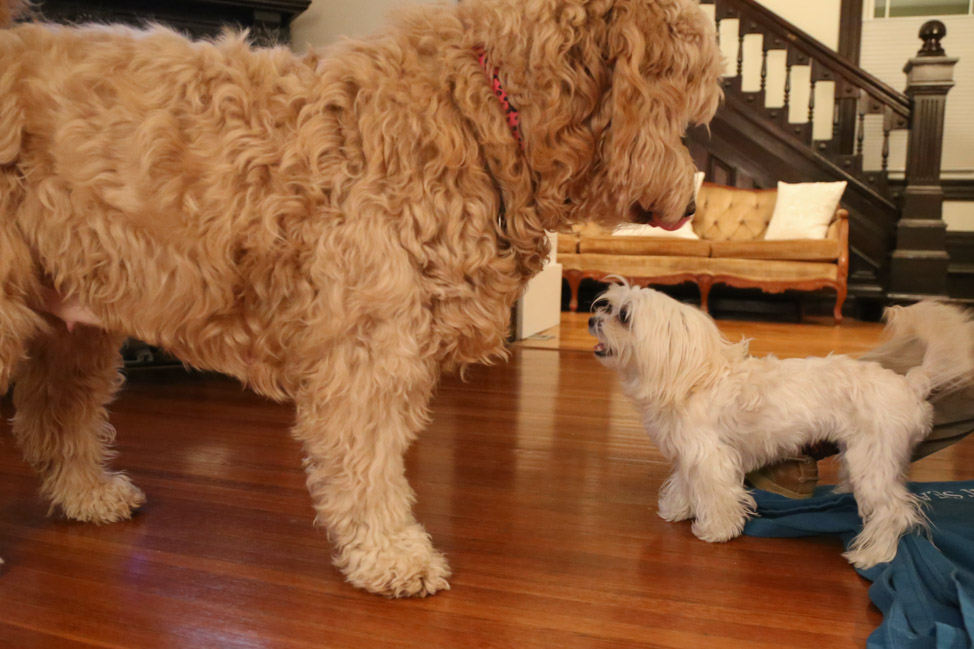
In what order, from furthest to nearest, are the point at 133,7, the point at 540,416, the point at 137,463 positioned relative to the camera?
1. the point at 133,7
2. the point at 540,416
3. the point at 137,463

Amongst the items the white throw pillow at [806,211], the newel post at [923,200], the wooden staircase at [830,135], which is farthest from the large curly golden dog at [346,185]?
the newel post at [923,200]

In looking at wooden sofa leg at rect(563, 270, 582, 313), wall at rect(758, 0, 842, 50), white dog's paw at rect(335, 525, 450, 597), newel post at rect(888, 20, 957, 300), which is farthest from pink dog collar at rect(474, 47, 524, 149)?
wall at rect(758, 0, 842, 50)

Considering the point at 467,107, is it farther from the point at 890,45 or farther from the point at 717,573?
the point at 890,45

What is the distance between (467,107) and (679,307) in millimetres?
897

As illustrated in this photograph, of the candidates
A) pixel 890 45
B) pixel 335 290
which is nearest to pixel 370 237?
pixel 335 290

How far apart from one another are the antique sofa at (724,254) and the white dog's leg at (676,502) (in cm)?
546

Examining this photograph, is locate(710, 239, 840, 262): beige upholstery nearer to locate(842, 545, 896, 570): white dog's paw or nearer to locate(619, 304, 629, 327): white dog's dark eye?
locate(619, 304, 629, 327): white dog's dark eye

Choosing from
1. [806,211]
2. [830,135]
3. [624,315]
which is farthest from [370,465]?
[830,135]

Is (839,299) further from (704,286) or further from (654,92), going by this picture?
(654,92)

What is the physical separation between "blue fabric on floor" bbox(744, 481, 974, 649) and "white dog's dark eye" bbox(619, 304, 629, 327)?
2.05 feet

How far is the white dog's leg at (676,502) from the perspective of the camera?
2131 millimetres

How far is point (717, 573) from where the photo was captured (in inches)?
72.0

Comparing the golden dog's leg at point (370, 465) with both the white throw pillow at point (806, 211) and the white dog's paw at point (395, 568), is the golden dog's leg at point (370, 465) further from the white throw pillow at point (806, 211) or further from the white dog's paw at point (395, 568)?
the white throw pillow at point (806, 211)

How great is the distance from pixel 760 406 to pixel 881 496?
349 mm
